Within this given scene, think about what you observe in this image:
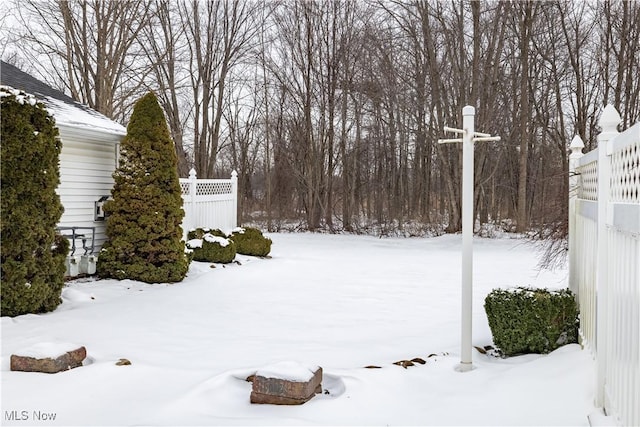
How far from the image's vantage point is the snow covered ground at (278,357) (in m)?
3.20

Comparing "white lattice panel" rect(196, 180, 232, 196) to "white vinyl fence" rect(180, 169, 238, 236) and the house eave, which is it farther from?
the house eave

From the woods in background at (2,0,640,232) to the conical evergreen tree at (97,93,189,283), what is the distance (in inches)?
363

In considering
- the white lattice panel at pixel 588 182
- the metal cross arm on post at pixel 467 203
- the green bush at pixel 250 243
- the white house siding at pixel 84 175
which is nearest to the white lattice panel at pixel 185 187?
the green bush at pixel 250 243

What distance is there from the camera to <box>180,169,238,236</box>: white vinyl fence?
10.9 meters

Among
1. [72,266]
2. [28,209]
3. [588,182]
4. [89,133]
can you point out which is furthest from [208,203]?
[588,182]

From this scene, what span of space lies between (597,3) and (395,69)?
633 centimetres

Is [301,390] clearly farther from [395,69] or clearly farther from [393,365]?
[395,69]

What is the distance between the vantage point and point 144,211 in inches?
319

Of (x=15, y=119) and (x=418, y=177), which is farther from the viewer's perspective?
(x=418, y=177)

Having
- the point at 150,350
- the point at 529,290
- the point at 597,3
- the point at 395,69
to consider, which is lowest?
the point at 150,350

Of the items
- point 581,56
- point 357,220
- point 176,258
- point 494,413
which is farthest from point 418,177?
point 494,413

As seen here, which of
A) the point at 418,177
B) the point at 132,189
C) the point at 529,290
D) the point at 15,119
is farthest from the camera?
the point at 418,177

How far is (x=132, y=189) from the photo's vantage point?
8.12 m

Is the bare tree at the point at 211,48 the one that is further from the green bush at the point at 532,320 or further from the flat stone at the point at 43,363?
the green bush at the point at 532,320
